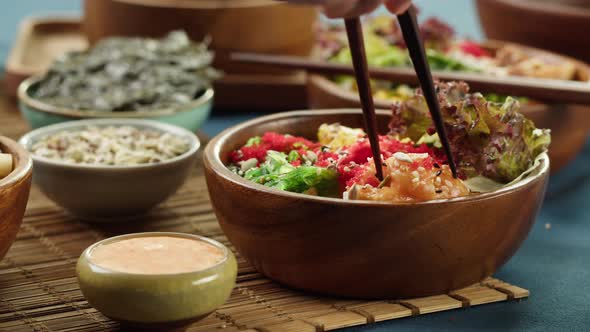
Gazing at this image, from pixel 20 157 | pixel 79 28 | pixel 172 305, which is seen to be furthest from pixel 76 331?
pixel 79 28

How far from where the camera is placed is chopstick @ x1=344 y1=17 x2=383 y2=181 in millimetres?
1700

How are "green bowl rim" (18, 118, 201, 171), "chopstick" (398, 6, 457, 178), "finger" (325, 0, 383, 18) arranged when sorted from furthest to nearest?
"green bowl rim" (18, 118, 201, 171), "chopstick" (398, 6, 457, 178), "finger" (325, 0, 383, 18)

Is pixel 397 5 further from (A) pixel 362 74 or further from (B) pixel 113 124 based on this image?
(B) pixel 113 124

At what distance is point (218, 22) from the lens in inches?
141

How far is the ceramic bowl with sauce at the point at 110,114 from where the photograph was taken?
110 inches

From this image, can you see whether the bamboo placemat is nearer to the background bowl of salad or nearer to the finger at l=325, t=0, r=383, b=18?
the finger at l=325, t=0, r=383, b=18

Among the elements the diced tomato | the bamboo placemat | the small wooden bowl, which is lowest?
the bamboo placemat

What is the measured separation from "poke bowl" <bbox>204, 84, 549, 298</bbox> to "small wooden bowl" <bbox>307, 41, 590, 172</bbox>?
0.71 meters

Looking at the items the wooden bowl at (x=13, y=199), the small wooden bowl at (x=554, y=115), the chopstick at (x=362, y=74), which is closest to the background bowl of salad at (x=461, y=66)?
the small wooden bowl at (x=554, y=115)

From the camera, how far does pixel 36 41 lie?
4.09 meters

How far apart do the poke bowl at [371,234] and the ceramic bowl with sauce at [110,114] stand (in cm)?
87

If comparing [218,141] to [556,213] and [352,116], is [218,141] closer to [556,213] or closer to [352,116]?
[352,116]

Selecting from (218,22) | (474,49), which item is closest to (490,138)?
(474,49)

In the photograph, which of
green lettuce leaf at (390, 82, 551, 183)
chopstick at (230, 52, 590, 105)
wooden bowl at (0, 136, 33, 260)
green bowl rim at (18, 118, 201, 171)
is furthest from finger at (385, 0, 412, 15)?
chopstick at (230, 52, 590, 105)
